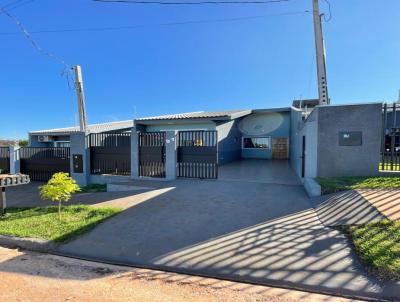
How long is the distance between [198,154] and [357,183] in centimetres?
523

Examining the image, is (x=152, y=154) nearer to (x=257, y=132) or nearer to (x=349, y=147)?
(x=349, y=147)

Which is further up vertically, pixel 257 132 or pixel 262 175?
pixel 257 132

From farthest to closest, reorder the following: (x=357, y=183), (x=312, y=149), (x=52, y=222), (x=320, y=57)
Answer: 1. (x=320, y=57)
2. (x=312, y=149)
3. (x=357, y=183)
4. (x=52, y=222)

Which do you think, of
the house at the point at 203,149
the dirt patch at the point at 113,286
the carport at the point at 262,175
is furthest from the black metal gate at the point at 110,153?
the dirt patch at the point at 113,286

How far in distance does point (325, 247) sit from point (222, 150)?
14.1 meters

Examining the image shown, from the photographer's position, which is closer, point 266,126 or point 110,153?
point 110,153

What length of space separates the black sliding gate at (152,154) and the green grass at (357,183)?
5.66 metres

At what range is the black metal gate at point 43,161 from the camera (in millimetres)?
12531

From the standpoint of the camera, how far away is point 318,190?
22.6 feet

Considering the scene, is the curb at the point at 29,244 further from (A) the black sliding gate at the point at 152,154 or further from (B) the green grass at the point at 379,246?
(A) the black sliding gate at the point at 152,154

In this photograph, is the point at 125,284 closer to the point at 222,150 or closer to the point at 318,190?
the point at 318,190

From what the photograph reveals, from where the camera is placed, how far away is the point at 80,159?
460 inches

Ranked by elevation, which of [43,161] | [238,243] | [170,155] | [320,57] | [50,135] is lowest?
[238,243]

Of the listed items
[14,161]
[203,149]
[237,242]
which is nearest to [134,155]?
[203,149]
